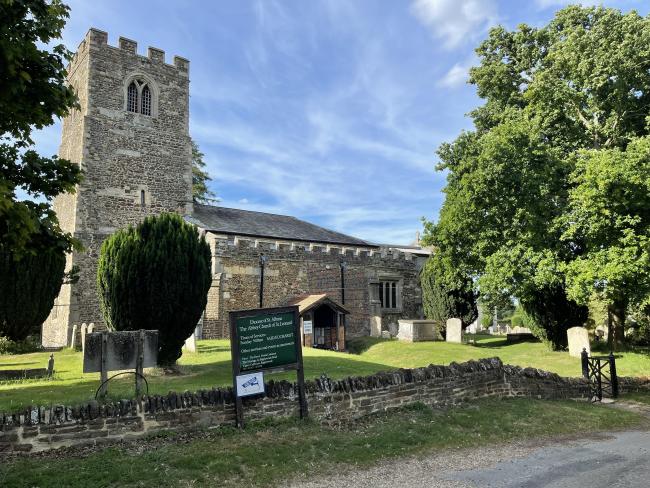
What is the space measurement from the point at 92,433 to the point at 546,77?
781 inches

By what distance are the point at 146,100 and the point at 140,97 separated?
1.23ft

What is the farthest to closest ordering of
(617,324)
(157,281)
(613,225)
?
(617,324), (613,225), (157,281)

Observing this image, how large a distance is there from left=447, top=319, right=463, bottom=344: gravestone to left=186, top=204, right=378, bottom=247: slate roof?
25.7ft

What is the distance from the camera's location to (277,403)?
7344 mm

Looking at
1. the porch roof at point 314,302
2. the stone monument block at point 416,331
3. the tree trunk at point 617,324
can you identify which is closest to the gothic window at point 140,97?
the porch roof at point 314,302

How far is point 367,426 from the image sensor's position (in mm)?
7613

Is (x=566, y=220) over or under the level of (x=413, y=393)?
over

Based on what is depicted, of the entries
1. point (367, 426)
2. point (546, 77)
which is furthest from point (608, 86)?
point (367, 426)

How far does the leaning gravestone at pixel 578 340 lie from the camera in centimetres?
1675

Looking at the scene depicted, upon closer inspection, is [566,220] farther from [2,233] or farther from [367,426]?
[2,233]

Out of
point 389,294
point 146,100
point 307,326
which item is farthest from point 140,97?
point 389,294

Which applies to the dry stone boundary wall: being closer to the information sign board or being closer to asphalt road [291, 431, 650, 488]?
asphalt road [291, 431, 650, 488]

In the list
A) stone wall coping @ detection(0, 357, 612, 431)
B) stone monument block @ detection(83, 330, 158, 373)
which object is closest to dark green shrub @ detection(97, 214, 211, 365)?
stone monument block @ detection(83, 330, 158, 373)

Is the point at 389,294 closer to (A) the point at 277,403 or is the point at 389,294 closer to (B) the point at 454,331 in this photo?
(B) the point at 454,331
